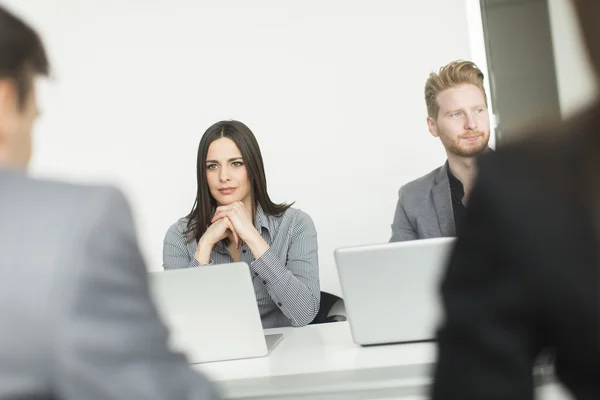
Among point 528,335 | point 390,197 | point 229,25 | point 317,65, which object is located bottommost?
point 390,197

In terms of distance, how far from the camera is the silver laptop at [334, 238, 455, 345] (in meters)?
1.98

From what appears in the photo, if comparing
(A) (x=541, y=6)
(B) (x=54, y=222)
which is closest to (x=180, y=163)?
(A) (x=541, y=6)

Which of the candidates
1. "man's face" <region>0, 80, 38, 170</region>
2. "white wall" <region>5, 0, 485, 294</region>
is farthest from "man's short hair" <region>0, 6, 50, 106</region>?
"white wall" <region>5, 0, 485, 294</region>

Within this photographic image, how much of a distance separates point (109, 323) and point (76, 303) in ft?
0.14

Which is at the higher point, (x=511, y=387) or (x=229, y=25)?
(x=229, y=25)

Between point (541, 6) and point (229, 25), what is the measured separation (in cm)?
210

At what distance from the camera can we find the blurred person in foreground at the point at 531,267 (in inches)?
23.2

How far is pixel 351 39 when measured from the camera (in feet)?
16.0

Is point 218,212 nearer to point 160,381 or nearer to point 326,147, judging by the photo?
point 326,147

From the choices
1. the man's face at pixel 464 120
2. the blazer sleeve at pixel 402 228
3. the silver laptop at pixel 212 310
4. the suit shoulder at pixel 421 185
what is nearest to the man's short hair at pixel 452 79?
the man's face at pixel 464 120

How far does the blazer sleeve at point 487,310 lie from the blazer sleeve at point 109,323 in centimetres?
36

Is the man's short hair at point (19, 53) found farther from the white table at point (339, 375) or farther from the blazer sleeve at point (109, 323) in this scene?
the white table at point (339, 375)

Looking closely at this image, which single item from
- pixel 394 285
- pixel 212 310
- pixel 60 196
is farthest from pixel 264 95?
pixel 60 196

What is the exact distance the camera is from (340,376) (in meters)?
1.90
